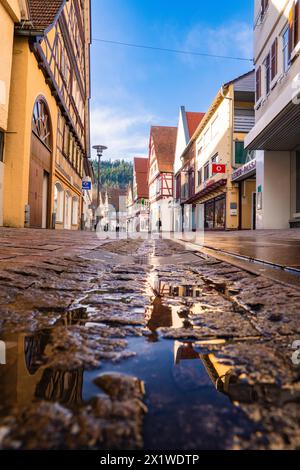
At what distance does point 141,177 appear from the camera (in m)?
54.1

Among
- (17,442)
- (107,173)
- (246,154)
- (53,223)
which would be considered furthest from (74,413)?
(107,173)

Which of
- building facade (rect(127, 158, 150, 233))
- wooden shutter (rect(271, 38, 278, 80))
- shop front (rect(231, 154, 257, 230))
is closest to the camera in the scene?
wooden shutter (rect(271, 38, 278, 80))

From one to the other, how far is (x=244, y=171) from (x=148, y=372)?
17348mm

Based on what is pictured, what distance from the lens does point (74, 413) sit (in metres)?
0.53

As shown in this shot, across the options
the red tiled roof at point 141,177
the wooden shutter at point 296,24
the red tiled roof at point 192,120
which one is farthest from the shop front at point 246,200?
the red tiled roof at point 141,177

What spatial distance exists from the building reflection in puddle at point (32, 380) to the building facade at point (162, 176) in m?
35.0

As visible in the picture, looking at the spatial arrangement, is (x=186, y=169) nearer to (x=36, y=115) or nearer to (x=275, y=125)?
(x=275, y=125)

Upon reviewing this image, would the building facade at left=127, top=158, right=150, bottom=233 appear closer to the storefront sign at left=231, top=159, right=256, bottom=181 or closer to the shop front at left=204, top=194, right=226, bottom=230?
the shop front at left=204, top=194, right=226, bottom=230

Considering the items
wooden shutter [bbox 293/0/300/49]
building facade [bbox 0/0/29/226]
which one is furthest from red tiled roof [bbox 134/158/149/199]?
building facade [bbox 0/0/29/226]

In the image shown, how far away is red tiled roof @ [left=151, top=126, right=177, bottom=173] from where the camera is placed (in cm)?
3928

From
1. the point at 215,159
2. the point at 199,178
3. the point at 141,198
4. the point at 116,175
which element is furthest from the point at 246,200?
the point at 116,175

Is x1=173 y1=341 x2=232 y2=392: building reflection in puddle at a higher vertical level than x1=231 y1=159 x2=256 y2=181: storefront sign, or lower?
lower

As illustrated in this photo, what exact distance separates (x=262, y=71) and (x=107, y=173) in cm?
8820
